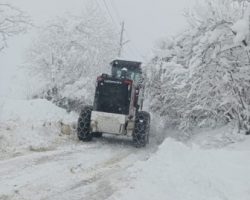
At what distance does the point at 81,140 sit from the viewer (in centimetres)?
1664

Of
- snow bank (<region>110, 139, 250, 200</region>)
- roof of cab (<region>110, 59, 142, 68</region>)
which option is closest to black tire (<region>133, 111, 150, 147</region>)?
roof of cab (<region>110, 59, 142, 68</region>)

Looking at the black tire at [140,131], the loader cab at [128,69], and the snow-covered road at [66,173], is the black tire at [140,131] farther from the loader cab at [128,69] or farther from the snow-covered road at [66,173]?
the loader cab at [128,69]

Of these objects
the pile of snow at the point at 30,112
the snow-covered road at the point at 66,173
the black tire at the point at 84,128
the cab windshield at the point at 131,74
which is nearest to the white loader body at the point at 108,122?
the black tire at the point at 84,128

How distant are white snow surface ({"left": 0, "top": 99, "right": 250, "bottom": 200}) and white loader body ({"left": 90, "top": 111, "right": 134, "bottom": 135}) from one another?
565mm

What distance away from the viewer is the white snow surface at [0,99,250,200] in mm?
7719

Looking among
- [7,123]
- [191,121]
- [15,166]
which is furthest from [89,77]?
[15,166]

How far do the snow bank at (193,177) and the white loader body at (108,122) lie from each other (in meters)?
4.88

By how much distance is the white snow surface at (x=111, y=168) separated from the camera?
7719 millimetres

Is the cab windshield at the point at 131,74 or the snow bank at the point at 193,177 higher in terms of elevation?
A: the cab windshield at the point at 131,74

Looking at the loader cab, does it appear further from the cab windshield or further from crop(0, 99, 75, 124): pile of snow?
crop(0, 99, 75, 124): pile of snow

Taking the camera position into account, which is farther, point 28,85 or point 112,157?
point 28,85

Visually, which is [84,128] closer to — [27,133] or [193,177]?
[27,133]

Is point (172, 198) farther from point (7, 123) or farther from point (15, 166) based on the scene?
point (7, 123)

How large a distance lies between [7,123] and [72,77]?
11926mm
